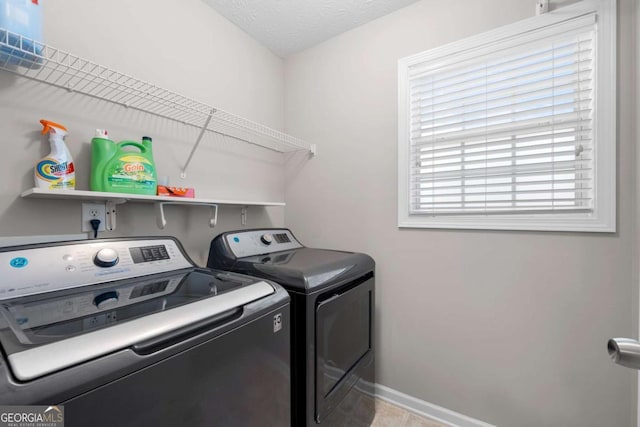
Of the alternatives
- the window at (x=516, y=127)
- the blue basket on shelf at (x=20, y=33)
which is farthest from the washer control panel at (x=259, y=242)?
the blue basket on shelf at (x=20, y=33)

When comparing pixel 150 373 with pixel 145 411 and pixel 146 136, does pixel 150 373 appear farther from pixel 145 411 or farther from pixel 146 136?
pixel 146 136

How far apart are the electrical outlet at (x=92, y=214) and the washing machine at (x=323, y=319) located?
527mm

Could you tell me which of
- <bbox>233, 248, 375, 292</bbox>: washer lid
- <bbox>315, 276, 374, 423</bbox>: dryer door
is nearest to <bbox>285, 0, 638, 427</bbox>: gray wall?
<bbox>315, 276, 374, 423</bbox>: dryer door

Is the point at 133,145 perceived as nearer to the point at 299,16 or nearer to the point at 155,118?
the point at 155,118

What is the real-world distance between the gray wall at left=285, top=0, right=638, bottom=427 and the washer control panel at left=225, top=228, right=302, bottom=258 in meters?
0.29

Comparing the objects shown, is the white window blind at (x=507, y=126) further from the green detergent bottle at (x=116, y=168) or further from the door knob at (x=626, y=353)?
the green detergent bottle at (x=116, y=168)

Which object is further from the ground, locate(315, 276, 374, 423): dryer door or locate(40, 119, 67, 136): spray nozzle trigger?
locate(40, 119, 67, 136): spray nozzle trigger

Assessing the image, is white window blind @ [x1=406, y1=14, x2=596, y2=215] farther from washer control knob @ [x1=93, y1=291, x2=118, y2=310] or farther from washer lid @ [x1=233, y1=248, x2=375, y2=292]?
washer control knob @ [x1=93, y1=291, x2=118, y2=310]

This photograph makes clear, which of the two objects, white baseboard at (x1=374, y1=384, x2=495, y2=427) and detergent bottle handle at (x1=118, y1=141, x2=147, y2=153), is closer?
detergent bottle handle at (x1=118, y1=141, x2=147, y2=153)

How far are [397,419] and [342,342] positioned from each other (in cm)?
79

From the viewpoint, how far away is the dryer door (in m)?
1.21

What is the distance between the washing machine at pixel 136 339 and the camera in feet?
1.69

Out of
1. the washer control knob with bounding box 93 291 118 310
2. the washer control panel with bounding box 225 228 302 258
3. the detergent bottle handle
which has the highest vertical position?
the detergent bottle handle

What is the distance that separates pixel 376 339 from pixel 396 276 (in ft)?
1.57
